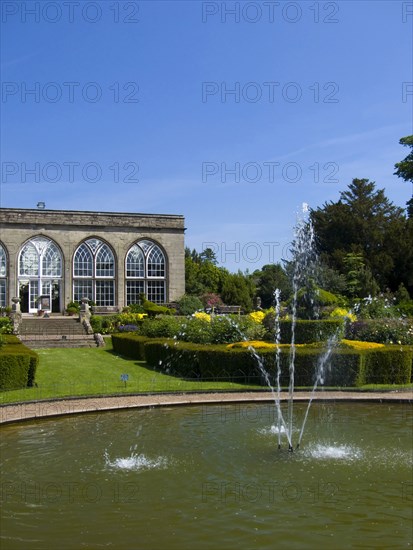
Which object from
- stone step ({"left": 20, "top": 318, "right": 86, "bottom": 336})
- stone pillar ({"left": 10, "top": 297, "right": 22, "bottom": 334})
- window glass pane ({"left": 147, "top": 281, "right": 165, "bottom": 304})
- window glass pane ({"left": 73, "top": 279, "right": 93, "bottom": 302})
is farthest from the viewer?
window glass pane ({"left": 147, "top": 281, "right": 165, "bottom": 304})

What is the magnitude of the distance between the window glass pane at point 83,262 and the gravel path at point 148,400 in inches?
1090

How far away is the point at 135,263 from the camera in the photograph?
41094 millimetres

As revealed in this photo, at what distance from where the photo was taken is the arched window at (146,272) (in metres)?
40.9

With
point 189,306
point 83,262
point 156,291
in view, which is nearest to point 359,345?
point 189,306

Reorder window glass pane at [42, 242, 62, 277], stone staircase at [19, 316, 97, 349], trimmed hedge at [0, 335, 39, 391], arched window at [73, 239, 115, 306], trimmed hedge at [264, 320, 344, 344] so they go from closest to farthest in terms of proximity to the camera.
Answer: trimmed hedge at [0, 335, 39, 391], trimmed hedge at [264, 320, 344, 344], stone staircase at [19, 316, 97, 349], window glass pane at [42, 242, 62, 277], arched window at [73, 239, 115, 306]

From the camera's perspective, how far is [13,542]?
5.44 metres

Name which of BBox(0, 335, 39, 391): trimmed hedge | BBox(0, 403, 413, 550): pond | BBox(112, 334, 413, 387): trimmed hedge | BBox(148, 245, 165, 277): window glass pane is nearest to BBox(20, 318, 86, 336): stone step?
BBox(148, 245, 165, 277): window glass pane

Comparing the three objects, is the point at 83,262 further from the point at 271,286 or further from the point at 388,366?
the point at 388,366

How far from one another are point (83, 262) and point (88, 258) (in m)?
0.44

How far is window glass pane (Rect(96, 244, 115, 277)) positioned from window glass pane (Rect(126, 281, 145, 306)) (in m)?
1.46

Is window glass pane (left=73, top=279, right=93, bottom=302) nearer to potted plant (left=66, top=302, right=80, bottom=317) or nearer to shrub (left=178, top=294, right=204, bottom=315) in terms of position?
potted plant (left=66, top=302, right=80, bottom=317)

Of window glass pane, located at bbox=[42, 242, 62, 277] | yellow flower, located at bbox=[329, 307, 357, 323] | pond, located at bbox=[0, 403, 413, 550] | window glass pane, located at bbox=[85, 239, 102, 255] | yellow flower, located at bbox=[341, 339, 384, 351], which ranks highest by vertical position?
window glass pane, located at bbox=[85, 239, 102, 255]

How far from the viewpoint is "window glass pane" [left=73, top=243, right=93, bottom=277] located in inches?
1563

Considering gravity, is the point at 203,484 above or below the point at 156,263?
below
